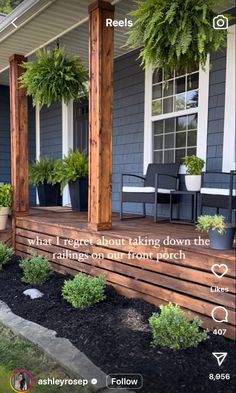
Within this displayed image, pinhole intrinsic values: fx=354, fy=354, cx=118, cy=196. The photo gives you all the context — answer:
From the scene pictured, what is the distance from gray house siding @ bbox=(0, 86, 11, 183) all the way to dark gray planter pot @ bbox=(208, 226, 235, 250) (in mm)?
5804

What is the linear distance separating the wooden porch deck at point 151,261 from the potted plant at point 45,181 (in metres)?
2.01

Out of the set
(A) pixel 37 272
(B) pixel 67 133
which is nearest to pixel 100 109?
(A) pixel 37 272

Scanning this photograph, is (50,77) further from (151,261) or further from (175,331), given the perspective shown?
(175,331)

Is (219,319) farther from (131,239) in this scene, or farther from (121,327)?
(131,239)

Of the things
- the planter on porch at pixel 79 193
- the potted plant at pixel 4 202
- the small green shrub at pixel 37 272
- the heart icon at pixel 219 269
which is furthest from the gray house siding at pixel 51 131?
the heart icon at pixel 219 269

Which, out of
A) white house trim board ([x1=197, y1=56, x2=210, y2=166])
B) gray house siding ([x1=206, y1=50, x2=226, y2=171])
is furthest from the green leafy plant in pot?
gray house siding ([x1=206, y1=50, x2=226, y2=171])

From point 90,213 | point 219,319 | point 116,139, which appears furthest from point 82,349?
point 116,139

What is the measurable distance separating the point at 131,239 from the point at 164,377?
1120 millimetres

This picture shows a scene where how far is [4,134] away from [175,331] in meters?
6.11

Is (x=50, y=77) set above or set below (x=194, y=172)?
above

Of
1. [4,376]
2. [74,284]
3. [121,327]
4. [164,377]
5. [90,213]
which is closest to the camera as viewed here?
[164,377]

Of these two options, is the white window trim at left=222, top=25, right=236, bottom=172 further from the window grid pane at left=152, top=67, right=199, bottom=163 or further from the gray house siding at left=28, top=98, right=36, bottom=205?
the gray house siding at left=28, top=98, right=36, bottom=205

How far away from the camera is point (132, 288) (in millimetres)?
2748

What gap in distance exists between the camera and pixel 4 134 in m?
7.17
